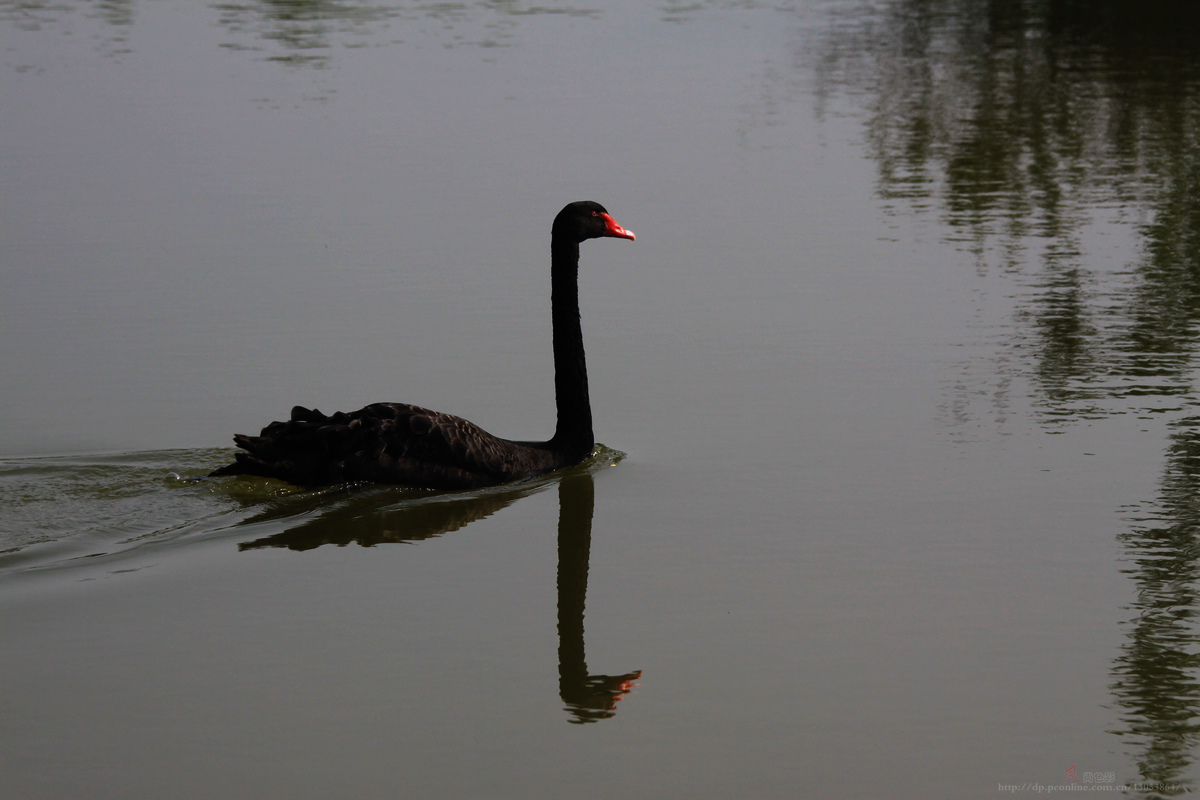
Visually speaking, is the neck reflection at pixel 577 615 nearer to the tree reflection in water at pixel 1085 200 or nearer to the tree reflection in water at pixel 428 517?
the tree reflection in water at pixel 428 517

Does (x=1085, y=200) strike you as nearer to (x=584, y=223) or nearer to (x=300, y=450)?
(x=584, y=223)

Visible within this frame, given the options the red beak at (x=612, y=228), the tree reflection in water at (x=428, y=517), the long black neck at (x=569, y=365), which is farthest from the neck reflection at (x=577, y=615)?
the red beak at (x=612, y=228)

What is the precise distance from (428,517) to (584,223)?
220 centimetres

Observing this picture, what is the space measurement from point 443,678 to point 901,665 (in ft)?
5.22

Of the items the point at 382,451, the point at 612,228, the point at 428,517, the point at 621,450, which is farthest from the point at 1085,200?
the point at 428,517

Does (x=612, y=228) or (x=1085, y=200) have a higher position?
(x=612, y=228)

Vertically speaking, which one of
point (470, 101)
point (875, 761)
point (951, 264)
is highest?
point (470, 101)

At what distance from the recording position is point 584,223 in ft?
29.5

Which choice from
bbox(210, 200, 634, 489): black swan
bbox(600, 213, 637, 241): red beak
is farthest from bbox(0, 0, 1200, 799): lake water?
bbox(600, 213, 637, 241): red beak

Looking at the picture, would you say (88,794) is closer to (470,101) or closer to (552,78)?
(470,101)

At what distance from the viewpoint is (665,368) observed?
9766 millimetres

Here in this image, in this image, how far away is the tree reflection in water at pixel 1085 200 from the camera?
6.21 m

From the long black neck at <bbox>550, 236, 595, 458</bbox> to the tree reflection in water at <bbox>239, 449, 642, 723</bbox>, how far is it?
152mm

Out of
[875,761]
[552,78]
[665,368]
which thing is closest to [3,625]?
[875,761]
